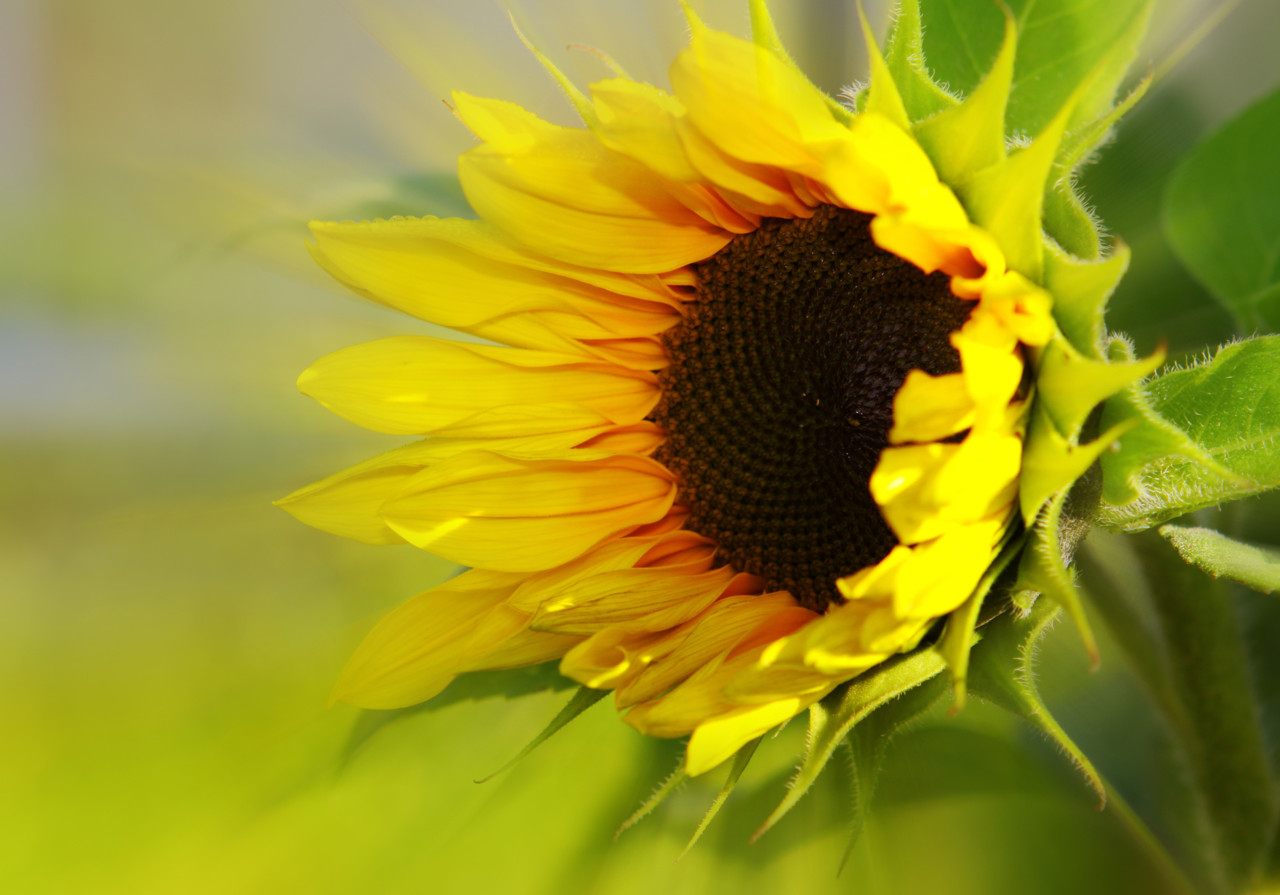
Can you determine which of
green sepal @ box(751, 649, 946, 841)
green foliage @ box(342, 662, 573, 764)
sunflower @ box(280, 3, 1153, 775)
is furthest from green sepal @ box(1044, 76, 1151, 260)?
green foliage @ box(342, 662, 573, 764)

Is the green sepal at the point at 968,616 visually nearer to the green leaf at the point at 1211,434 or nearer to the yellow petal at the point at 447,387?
the green leaf at the point at 1211,434

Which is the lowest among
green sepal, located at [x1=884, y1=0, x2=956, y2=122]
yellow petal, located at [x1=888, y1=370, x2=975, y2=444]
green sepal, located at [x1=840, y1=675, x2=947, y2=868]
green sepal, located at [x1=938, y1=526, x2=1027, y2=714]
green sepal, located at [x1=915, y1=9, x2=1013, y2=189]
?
green sepal, located at [x1=840, y1=675, x2=947, y2=868]

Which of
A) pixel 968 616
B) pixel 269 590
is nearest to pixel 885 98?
pixel 968 616

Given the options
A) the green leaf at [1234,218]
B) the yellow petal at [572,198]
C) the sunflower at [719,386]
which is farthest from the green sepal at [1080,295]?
the green leaf at [1234,218]

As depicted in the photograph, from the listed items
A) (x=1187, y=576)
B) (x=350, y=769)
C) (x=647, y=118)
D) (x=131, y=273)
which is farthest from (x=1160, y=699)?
(x=131, y=273)

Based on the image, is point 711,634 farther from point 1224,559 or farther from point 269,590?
point 269,590

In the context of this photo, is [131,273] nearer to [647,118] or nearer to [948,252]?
[647,118]

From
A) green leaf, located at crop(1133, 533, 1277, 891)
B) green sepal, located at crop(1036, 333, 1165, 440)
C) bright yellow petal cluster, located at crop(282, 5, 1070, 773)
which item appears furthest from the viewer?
green leaf, located at crop(1133, 533, 1277, 891)

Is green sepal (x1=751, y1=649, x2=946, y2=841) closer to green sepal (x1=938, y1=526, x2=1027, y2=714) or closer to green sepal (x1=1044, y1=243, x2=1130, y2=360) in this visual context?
green sepal (x1=938, y1=526, x2=1027, y2=714)
